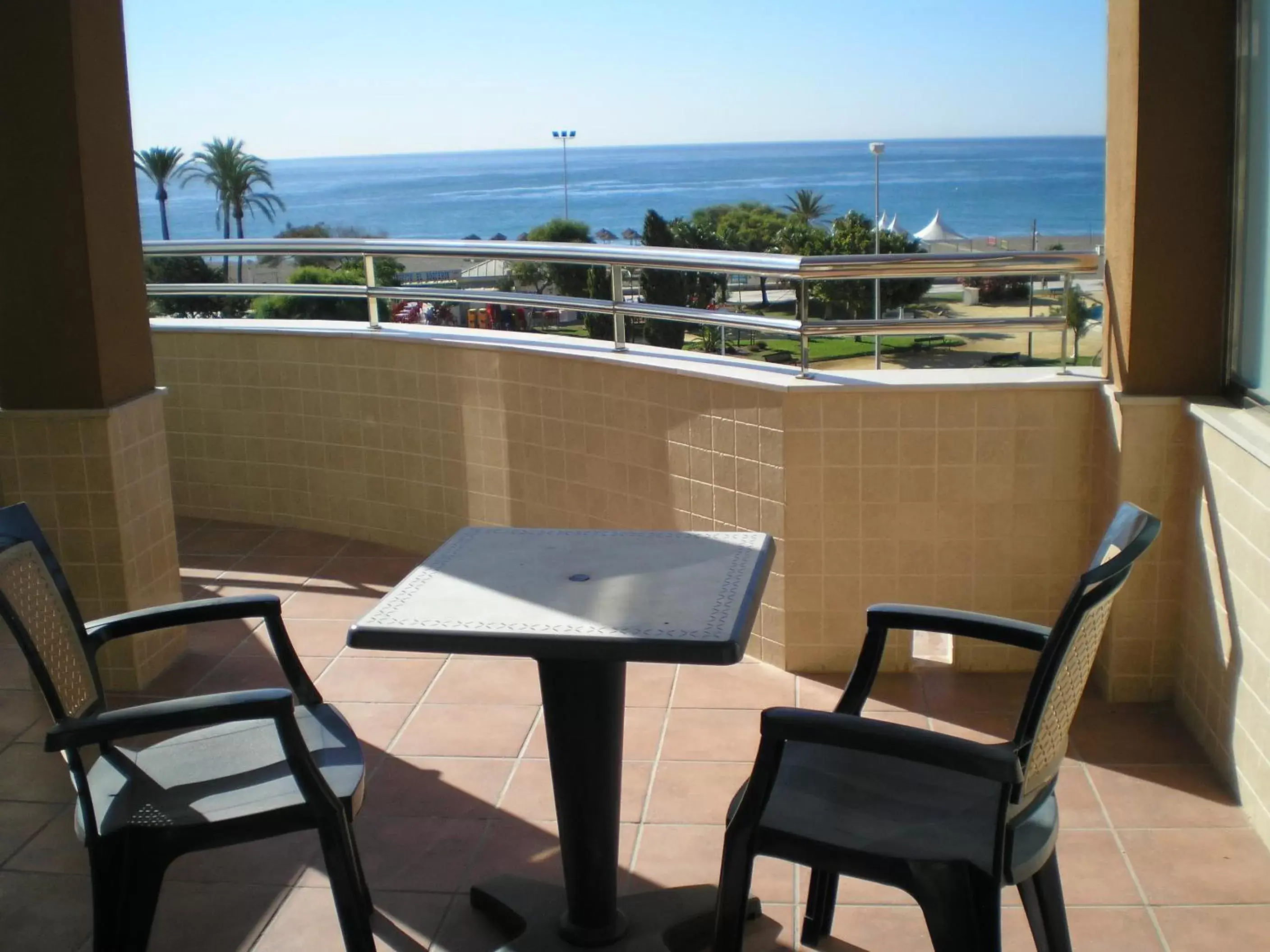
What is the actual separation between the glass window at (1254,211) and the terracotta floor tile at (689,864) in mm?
1769

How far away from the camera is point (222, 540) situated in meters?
5.61

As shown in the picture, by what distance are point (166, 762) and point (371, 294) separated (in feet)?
10.3

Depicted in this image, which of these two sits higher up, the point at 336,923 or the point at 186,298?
the point at 186,298

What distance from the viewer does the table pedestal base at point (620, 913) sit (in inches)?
100

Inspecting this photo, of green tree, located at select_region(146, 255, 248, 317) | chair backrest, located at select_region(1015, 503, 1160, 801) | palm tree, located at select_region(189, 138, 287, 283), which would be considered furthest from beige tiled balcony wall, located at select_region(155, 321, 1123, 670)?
palm tree, located at select_region(189, 138, 287, 283)

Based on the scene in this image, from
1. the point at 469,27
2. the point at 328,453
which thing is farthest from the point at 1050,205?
the point at 328,453

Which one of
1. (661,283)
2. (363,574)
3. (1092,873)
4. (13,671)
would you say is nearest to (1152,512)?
(1092,873)

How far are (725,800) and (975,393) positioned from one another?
1.46 m

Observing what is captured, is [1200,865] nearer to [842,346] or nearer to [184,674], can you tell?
[184,674]

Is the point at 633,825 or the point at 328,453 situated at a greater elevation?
the point at 328,453

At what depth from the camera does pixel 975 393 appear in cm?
378

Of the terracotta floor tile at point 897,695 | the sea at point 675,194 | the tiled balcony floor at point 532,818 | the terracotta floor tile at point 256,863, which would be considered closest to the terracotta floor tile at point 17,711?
the tiled balcony floor at point 532,818

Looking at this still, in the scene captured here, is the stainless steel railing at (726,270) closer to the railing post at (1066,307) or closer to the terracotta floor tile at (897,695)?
the railing post at (1066,307)

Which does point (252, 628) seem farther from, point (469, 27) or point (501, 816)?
point (469, 27)
